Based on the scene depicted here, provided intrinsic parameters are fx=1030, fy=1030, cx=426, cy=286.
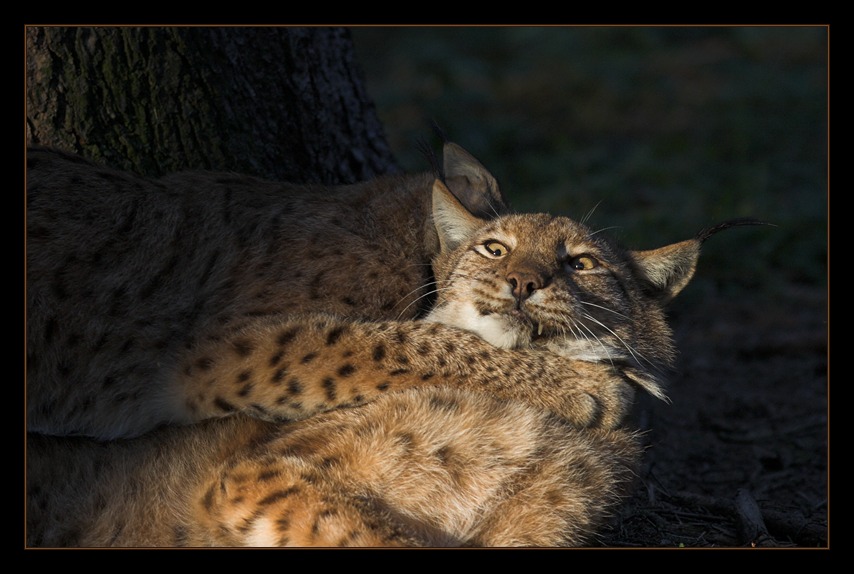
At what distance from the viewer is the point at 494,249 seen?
168 inches

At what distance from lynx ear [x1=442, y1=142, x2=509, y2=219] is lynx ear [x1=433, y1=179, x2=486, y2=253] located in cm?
29

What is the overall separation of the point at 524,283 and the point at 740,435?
2558mm

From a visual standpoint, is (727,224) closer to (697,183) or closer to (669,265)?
(669,265)

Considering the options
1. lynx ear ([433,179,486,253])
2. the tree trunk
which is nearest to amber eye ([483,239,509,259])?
lynx ear ([433,179,486,253])

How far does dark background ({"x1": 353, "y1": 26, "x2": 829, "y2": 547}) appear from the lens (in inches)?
206

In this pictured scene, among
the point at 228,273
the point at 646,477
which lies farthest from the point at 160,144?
the point at 646,477

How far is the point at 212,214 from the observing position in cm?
441

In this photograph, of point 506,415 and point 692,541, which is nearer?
point 506,415

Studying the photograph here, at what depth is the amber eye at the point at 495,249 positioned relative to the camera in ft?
13.9

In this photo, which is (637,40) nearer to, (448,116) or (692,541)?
(448,116)

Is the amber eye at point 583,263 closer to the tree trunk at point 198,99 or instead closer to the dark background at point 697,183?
the dark background at point 697,183
